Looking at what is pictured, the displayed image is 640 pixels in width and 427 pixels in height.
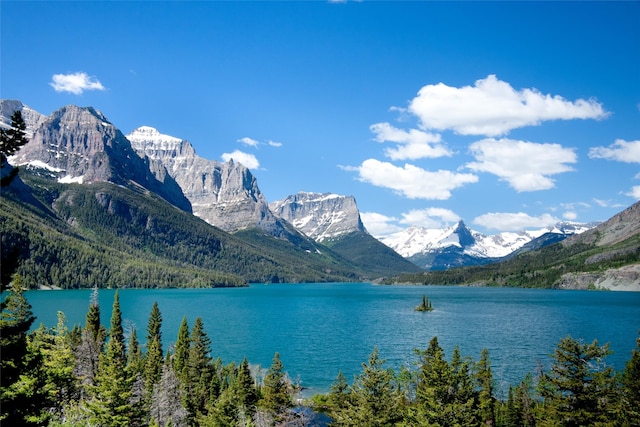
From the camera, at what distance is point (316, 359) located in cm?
12131

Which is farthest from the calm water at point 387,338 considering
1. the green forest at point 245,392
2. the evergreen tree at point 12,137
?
the evergreen tree at point 12,137

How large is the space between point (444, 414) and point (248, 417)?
37.1 meters

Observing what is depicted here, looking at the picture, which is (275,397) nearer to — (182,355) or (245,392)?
(245,392)

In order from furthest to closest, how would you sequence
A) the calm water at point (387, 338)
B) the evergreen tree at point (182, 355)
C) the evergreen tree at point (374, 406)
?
the calm water at point (387, 338) → the evergreen tree at point (182, 355) → the evergreen tree at point (374, 406)

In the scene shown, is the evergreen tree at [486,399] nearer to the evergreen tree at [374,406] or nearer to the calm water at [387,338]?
the calm water at [387,338]

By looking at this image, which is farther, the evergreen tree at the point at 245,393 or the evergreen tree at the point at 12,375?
the evergreen tree at the point at 245,393

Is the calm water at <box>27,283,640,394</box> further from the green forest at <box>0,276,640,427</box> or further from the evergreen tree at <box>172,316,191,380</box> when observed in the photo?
the evergreen tree at <box>172,316,191,380</box>

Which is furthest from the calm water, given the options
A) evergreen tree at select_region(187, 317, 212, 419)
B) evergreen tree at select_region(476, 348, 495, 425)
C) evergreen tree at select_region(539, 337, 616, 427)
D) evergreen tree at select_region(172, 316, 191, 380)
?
evergreen tree at select_region(539, 337, 616, 427)

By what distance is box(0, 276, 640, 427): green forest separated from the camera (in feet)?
121

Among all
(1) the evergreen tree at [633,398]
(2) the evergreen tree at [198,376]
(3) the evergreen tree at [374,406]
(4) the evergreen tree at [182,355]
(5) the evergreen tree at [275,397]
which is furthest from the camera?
(4) the evergreen tree at [182,355]

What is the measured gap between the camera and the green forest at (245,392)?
36781 millimetres

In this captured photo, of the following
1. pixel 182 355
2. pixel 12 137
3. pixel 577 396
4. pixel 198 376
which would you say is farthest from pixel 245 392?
pixel 12 137

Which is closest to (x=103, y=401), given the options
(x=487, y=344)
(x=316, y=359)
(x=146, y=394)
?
(x=146, y=394)

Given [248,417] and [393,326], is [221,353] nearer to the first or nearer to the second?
[248,417]
